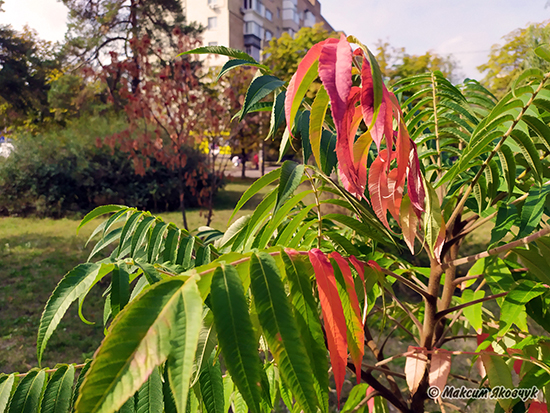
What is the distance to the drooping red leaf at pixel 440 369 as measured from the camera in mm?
1074

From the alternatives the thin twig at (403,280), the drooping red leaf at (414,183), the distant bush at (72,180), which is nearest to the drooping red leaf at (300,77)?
the drooping red leaf at (414,183)

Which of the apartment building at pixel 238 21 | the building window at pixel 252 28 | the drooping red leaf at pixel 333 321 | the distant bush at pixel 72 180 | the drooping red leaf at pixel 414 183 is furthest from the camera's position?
the building window at pixel 252 28

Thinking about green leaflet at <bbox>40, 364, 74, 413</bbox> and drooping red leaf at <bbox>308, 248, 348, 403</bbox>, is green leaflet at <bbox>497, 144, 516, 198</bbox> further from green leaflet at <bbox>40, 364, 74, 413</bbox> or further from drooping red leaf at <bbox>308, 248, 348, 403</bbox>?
green leaflet at <bbox>40, 364, 74, 413</bbox>

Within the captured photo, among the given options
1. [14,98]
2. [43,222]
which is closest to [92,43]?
[14,98]

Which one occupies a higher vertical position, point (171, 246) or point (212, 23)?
point (212, 23)

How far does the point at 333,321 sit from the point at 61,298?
19.5 inches

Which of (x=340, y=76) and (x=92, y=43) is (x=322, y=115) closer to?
(x=340, y=76)

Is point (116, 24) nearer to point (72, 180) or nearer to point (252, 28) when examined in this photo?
point (72, 180)

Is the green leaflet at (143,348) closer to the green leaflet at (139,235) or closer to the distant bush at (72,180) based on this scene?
the green leaflet at (139,235)

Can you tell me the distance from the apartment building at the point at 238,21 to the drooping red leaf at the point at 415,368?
25.6m

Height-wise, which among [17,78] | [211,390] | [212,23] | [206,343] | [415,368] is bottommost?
[415,368]

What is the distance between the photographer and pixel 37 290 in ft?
17.7

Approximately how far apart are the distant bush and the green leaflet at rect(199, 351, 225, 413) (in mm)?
10274

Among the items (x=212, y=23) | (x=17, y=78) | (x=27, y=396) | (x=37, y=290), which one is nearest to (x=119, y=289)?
(x=27, y=396)
